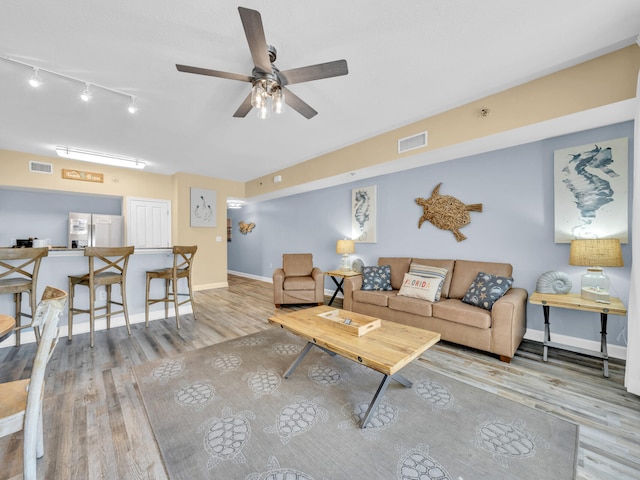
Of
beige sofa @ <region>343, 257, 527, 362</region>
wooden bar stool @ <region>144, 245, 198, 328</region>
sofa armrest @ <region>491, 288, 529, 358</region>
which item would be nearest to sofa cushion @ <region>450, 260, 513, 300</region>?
beige sofa @ <region>343, 257, 527, 362</region>

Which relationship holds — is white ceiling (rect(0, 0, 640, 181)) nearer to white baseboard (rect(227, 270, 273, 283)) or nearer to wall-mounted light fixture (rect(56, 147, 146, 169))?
wall-mounted light fixture (rect(56, 147, 146, 169))

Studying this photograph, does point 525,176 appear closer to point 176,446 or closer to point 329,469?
point 329,469

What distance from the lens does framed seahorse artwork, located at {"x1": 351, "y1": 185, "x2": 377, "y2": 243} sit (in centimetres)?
473

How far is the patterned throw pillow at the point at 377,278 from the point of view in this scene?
12.6 feet

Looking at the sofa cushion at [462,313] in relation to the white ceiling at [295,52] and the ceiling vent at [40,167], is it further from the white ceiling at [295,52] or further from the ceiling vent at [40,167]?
the ceiling vent at [40,167]

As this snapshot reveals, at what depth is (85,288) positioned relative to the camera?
327cm

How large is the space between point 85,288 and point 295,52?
3.70 m

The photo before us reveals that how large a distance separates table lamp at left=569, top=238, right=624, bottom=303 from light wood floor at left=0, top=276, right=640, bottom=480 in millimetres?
708

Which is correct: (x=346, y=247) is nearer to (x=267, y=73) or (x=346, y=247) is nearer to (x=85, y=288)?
(x=267, y=73)

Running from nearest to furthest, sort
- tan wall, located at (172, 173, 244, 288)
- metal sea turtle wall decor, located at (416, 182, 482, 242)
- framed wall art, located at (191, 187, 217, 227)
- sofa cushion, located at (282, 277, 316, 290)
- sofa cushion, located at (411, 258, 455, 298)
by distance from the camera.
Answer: sofa cushion, located at (411, 258, 455, 298)
metal sea turtle wall decor, located at (416, 182, 482, 242)
sofa cushion, located at (282, 277, 316, 290)
tan wall, located at (172, 173, 244, 288)
framed wall art, located at (191, 187, 217, 227)

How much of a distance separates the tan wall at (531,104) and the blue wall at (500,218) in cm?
66

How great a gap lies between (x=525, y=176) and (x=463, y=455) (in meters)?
3.11

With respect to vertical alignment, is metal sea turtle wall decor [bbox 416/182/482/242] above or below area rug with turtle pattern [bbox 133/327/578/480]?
above

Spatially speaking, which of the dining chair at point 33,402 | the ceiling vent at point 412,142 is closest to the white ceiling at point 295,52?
the ceiling vent at point 412,142
